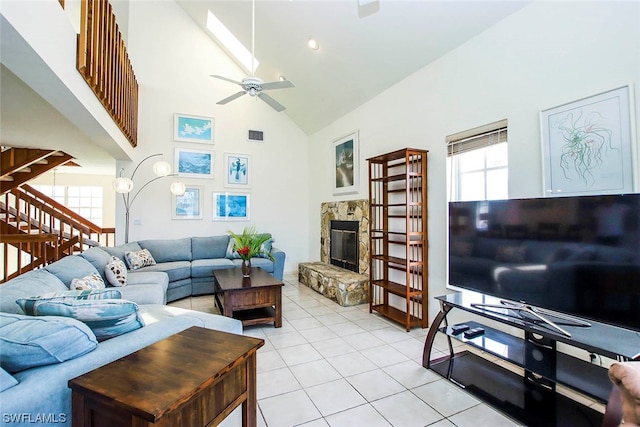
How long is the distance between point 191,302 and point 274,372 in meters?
2.49

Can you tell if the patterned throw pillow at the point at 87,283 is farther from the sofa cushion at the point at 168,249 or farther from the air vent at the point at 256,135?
the air vent at the point at 256,135

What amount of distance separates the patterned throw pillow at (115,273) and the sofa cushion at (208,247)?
1.76 meters

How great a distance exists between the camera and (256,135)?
6.17 metres

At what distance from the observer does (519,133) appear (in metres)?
2.52

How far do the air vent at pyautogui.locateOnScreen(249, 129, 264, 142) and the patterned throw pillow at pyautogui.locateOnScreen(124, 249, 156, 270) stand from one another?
115 inches

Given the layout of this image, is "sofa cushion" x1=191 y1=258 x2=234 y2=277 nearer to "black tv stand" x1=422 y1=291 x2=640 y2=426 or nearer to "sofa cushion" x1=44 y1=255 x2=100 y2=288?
"sofa cushion" x1=44 y1=255 x2=100 y2=288

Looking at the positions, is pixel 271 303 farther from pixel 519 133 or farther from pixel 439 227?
pixel 519 133

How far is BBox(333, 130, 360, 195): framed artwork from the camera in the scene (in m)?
4.89

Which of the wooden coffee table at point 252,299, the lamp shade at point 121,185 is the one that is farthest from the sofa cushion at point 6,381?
the lamp shade at point 121,185

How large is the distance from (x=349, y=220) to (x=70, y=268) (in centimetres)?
366

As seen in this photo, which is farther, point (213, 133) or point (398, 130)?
point (213, 133)

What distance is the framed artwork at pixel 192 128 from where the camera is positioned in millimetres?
5543

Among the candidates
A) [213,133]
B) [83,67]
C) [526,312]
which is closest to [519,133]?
[526,312]

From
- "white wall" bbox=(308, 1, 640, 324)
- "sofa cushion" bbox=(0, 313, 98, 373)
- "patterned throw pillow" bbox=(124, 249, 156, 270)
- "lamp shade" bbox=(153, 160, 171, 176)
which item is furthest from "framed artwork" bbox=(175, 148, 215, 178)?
"sofa cushion" bbox=(0, 313, 98, 373)
